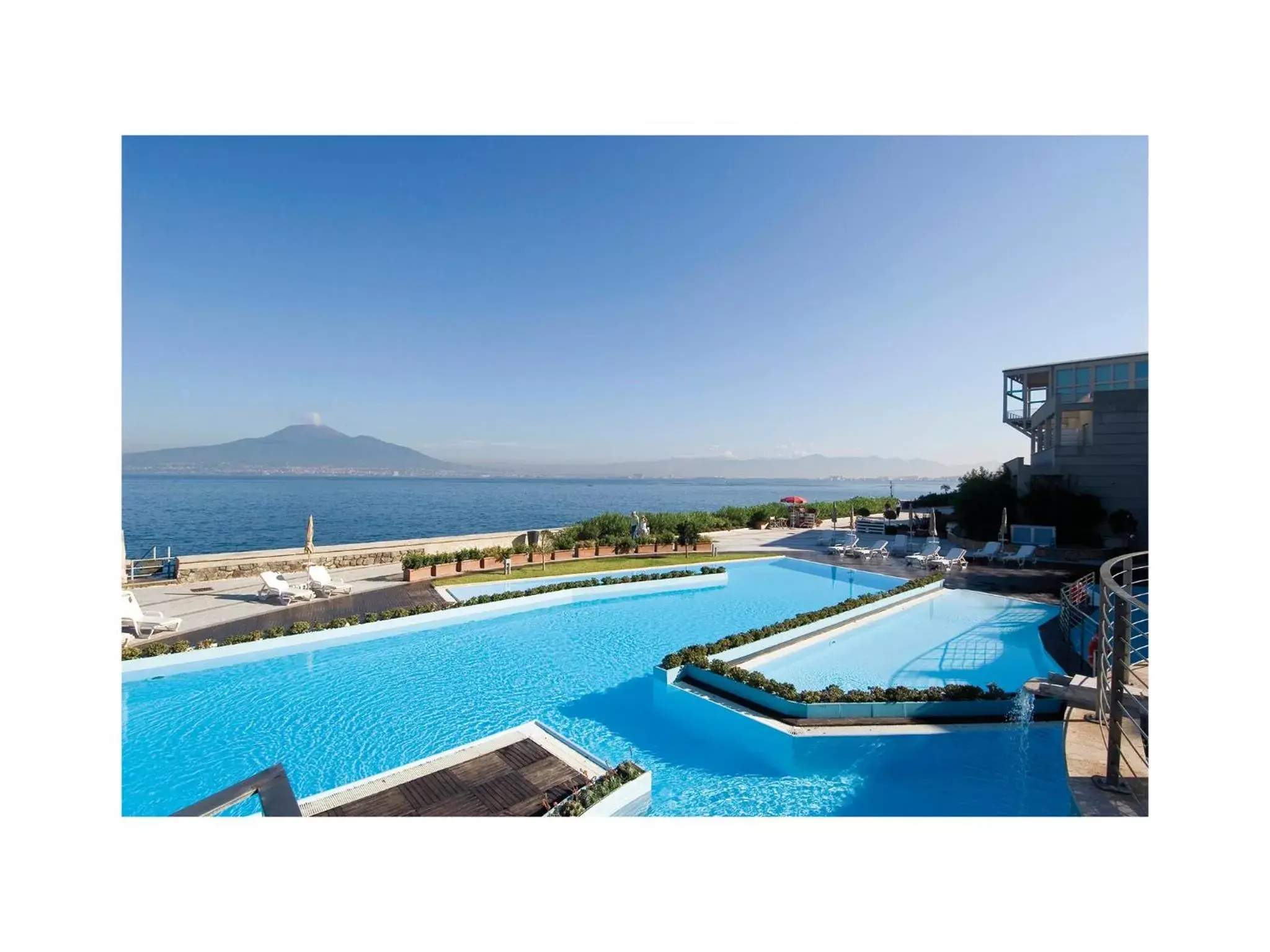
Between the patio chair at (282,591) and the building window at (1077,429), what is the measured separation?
22.2 m

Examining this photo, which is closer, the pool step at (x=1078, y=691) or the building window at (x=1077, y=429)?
the pool step at (x=1078, y=691)

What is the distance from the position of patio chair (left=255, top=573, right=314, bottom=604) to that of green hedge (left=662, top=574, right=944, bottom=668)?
766cm

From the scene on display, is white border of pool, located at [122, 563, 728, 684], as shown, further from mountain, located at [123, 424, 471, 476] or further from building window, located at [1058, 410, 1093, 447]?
mountain, located at [123, 424, 471, 476]

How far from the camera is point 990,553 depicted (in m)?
14.9

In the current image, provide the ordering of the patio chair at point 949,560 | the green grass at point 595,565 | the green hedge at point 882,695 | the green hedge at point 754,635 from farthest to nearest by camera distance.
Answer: the patio chair at point 949,560, the green grass at point 595,565, the green hedge at point 754,635, the green hedge at point 882,695

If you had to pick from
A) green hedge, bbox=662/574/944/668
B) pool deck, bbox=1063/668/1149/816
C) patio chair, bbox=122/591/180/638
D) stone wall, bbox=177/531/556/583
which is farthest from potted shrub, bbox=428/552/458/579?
pool deck, bbox=1063/668/1149/816

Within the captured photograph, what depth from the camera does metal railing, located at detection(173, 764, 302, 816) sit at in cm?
227

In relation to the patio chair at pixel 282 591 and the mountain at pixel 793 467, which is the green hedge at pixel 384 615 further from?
the mountain at pixel 793 467

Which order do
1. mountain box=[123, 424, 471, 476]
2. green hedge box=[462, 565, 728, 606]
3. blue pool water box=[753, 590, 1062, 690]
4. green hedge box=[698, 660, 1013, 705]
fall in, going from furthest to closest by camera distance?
1. mountain box=[123, 424, 471, 476]
2. green hedge box=[462, 565, 728, 606]
3. blue pool water box=[753, 590, 1062, 690]
4. green hedge box=[698, 660, 1013, 705]

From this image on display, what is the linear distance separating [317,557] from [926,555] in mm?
16763

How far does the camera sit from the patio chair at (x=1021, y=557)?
1437 cm

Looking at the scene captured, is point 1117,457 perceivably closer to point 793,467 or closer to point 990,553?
point 990,553

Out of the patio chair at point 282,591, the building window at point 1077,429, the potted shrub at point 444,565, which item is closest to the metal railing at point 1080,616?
the building window at point 1077,429
